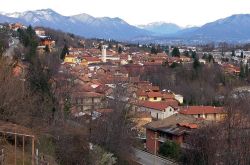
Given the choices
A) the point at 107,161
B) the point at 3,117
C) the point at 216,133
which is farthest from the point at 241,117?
the point at 3,117

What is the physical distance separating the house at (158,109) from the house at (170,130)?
7.23 m

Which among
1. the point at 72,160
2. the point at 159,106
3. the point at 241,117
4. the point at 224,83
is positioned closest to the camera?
the point at 72,160

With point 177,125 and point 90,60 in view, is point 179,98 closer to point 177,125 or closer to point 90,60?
point 177,125

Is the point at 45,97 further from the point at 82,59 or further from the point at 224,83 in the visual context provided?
the point at 82,59

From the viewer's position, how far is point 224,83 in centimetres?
4991

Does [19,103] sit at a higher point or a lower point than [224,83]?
higher

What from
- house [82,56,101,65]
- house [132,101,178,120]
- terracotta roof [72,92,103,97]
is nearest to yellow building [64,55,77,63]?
house [82,56,101,65]

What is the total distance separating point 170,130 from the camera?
24969mm

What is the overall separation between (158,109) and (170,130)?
33.7ft

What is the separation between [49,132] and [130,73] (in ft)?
134

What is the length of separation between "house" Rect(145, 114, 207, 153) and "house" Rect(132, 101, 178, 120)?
7228mm

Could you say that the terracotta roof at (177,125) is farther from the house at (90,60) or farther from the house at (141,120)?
the house at (90,60)

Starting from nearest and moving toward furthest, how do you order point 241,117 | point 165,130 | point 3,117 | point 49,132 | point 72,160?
1. point 3,117
2. point 72,160
3. point 49,132
4. point 241,117
5. point 165,130

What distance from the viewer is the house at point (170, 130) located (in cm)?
2397
